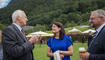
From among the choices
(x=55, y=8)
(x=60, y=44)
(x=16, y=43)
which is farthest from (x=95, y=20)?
(x=55, y=8)

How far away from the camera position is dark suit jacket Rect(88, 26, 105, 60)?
211 centimetres

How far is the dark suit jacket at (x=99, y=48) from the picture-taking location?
2.11 meters

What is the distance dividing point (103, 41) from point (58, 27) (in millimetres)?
1185

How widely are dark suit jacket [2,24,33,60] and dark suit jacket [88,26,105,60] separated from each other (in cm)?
84

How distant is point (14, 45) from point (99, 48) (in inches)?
42.7

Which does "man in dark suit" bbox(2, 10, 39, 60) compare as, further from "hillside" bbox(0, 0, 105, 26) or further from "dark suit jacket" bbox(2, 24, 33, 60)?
"hillside" bbox(0, 0, 105, 26)

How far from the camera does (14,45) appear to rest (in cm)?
225

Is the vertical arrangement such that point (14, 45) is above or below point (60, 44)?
above

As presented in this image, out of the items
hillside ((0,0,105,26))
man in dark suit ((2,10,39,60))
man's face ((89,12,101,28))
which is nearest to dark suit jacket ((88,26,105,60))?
man's face ((89,12,101,28))

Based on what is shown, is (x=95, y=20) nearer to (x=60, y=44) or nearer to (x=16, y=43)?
(x=60, y=44)

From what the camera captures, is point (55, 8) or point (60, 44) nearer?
point (60, 44)

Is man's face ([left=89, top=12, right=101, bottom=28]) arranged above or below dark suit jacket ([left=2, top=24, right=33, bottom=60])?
above

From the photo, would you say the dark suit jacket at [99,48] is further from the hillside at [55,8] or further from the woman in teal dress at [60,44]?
the hillside at [55,8]

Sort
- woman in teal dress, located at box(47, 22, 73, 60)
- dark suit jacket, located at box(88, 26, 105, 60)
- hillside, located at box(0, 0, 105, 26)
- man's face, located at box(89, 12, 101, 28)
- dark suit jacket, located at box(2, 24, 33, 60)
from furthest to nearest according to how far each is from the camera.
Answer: hillside, located at box(0, 0, 105, 26) < woman in teal dress, located at box(47, 22, 73, 60) < man's face, located at box(89, 12, 101, 28) < dark suit jacket, located at box(2, 24, 33, 60) < dark suit jacket, located at box(88, 26, 105, 60)
